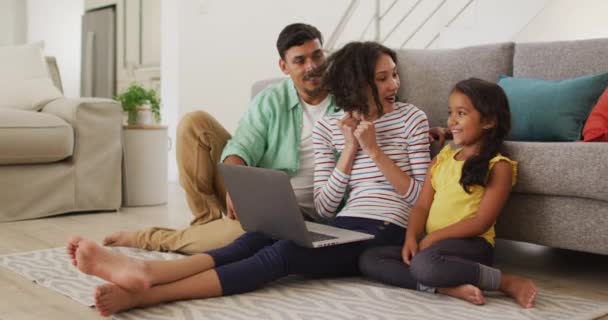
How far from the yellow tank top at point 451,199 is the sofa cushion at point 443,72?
805mm

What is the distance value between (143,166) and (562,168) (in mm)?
2208

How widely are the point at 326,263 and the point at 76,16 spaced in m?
6.47

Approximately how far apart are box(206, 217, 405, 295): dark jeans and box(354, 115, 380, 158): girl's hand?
0.19 m

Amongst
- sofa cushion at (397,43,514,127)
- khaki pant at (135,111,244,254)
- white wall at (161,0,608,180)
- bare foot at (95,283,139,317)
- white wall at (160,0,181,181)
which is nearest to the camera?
bare foot at (95,283,139,317)

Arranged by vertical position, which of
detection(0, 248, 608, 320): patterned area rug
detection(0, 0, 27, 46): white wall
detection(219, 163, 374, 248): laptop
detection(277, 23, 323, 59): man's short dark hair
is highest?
detection(0, 0, 27, 46): white wall

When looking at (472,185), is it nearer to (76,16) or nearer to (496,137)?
(496,137)

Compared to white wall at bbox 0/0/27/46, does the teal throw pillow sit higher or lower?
lower

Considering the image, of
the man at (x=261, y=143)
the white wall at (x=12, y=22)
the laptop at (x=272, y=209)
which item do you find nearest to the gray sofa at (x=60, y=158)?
the man at (x=261, y=143)

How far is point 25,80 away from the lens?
3.45 meters

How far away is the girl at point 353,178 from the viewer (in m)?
1.64

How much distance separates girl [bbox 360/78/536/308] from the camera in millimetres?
1664

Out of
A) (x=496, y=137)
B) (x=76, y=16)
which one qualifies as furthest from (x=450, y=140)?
(x=76, y=16)

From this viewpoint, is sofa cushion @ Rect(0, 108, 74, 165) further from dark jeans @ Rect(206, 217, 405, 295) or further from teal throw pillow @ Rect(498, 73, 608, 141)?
teal throw pillow @ Rect(498, 73, 608, 141)

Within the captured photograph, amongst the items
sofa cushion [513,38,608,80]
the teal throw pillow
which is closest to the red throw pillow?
the teal throw pillow
